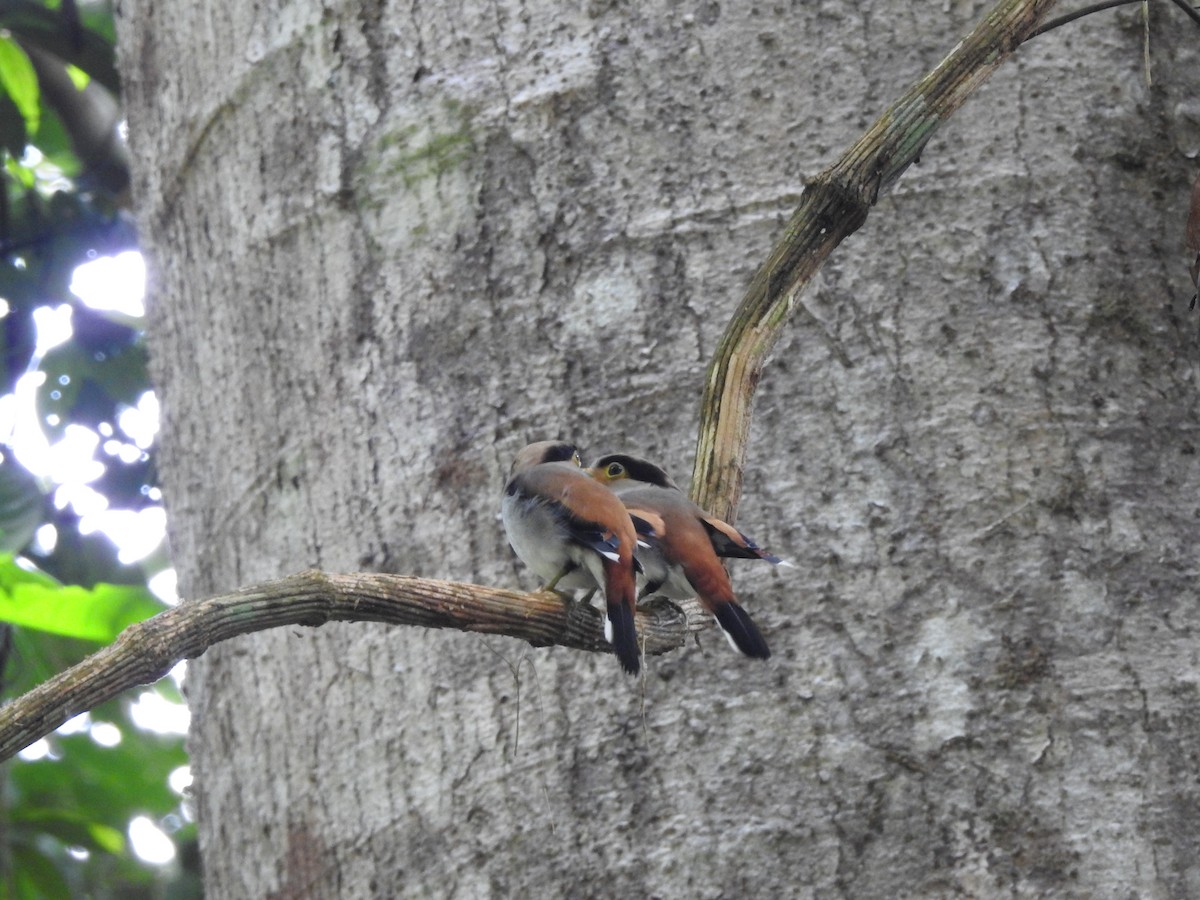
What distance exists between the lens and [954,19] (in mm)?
2037

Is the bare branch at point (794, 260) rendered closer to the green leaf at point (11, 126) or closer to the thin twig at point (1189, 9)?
the thin twig at point (1189, 9)

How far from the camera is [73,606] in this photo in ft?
9.06

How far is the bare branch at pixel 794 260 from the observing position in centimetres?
158

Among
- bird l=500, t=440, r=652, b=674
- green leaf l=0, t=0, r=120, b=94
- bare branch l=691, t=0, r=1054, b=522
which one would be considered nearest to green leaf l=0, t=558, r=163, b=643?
bird l=500, t=440, r=652, b=674

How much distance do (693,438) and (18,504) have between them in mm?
2063

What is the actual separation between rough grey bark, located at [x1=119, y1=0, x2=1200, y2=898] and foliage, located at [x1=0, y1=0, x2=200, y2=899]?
138 centimetres

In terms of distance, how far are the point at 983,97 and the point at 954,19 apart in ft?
0.43

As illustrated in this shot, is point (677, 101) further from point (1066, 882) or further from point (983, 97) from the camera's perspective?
point (1066, 882)

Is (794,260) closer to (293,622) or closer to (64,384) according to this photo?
(293,622)

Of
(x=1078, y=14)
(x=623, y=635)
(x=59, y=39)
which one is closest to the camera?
(x=623, y=635)

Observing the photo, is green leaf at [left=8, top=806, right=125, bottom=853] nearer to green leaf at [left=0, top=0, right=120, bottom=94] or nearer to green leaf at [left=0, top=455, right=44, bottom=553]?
green leaf at [left=0, top=455, right=44, bottom=553]

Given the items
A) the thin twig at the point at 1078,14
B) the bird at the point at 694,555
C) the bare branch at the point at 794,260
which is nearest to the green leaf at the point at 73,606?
the bird at the point at 694,555

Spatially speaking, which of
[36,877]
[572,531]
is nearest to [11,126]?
[36,877]

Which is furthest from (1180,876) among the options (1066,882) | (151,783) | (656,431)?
(151,783)
